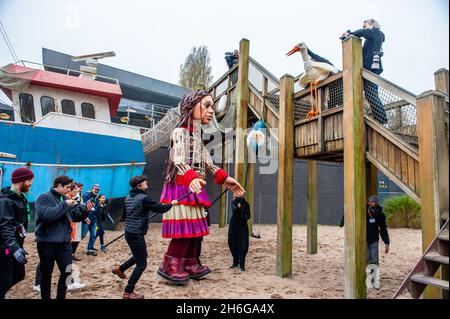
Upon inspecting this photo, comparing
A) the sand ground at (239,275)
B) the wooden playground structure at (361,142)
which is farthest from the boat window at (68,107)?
the wooden playground structure at (361,142)

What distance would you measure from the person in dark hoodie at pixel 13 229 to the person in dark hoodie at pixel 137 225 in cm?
100

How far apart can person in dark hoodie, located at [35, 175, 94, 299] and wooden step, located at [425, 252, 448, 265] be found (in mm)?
3167

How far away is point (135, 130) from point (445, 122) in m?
Result: 7.86

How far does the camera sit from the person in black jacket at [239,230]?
5035mm

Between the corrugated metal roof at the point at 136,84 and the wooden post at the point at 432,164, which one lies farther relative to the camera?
the corrugated metal roof at the point at 136,84

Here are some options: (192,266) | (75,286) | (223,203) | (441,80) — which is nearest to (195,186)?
(192,266)

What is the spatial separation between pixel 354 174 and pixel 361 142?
403mm

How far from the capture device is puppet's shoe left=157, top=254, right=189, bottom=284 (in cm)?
384

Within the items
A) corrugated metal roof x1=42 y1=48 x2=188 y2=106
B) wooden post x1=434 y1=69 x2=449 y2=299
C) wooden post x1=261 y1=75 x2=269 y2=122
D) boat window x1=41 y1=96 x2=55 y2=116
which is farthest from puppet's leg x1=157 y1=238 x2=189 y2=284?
corrugated metal roof x1=42 y1=48 x2=188 y2=106

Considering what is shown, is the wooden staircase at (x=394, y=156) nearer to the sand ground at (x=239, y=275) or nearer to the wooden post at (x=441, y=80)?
Result: the wooden post at (x=441, y=80)

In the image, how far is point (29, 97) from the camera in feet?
27.4
